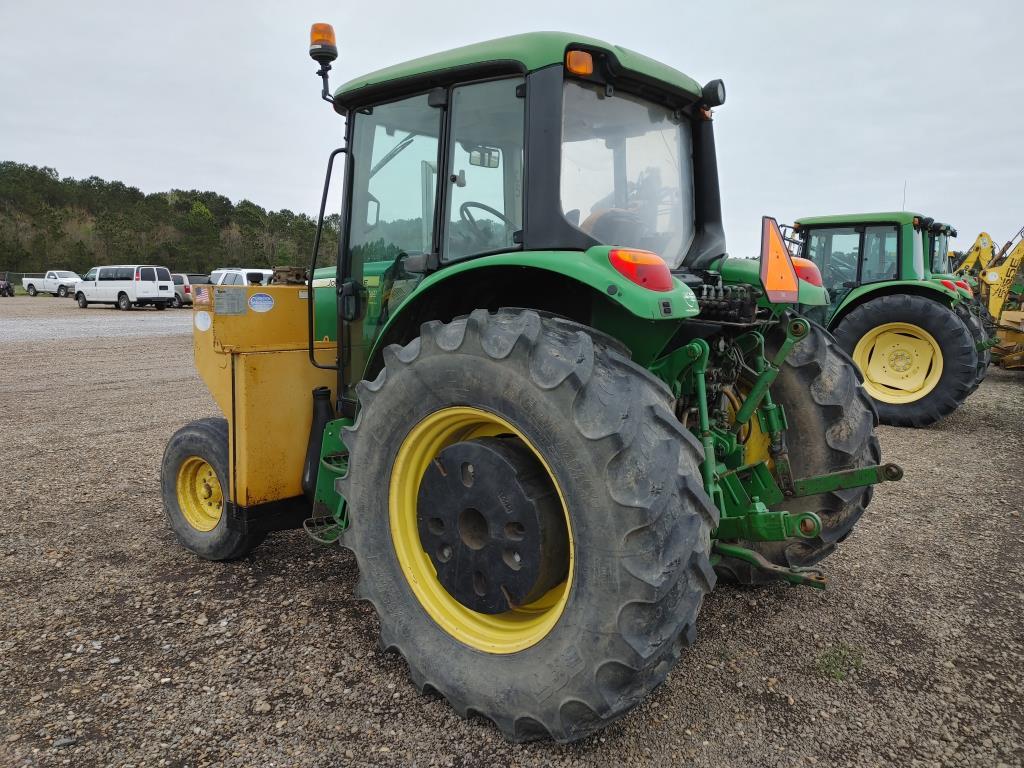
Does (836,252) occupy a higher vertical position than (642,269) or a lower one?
higher

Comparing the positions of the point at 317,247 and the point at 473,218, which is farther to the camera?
the point at 317,247

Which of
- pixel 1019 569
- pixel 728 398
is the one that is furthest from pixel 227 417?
pixel 1019 569

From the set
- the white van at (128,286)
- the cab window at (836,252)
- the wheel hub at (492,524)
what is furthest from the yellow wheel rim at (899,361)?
the white van at (128,286)

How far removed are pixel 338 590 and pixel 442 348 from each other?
1.57 metres

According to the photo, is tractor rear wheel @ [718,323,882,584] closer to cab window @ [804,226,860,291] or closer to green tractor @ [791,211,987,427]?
green tractor @ [791,211,987,427]

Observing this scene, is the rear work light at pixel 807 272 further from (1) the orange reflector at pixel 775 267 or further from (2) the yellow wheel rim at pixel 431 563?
(2) the yellow wheel rim at pixel 431 563

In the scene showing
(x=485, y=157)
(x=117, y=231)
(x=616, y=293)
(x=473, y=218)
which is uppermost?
(x=117, y=231)

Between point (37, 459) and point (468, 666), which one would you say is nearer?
point (468, 666)

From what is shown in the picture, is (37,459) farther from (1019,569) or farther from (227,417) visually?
(1019,569)

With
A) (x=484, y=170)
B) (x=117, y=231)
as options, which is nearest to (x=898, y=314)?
(x=484, y=170)

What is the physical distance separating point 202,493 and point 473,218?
2.16m

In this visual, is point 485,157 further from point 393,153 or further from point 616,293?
point 616,293

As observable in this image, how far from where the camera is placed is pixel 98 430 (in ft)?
22.0

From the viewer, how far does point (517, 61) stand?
2.51 meters
